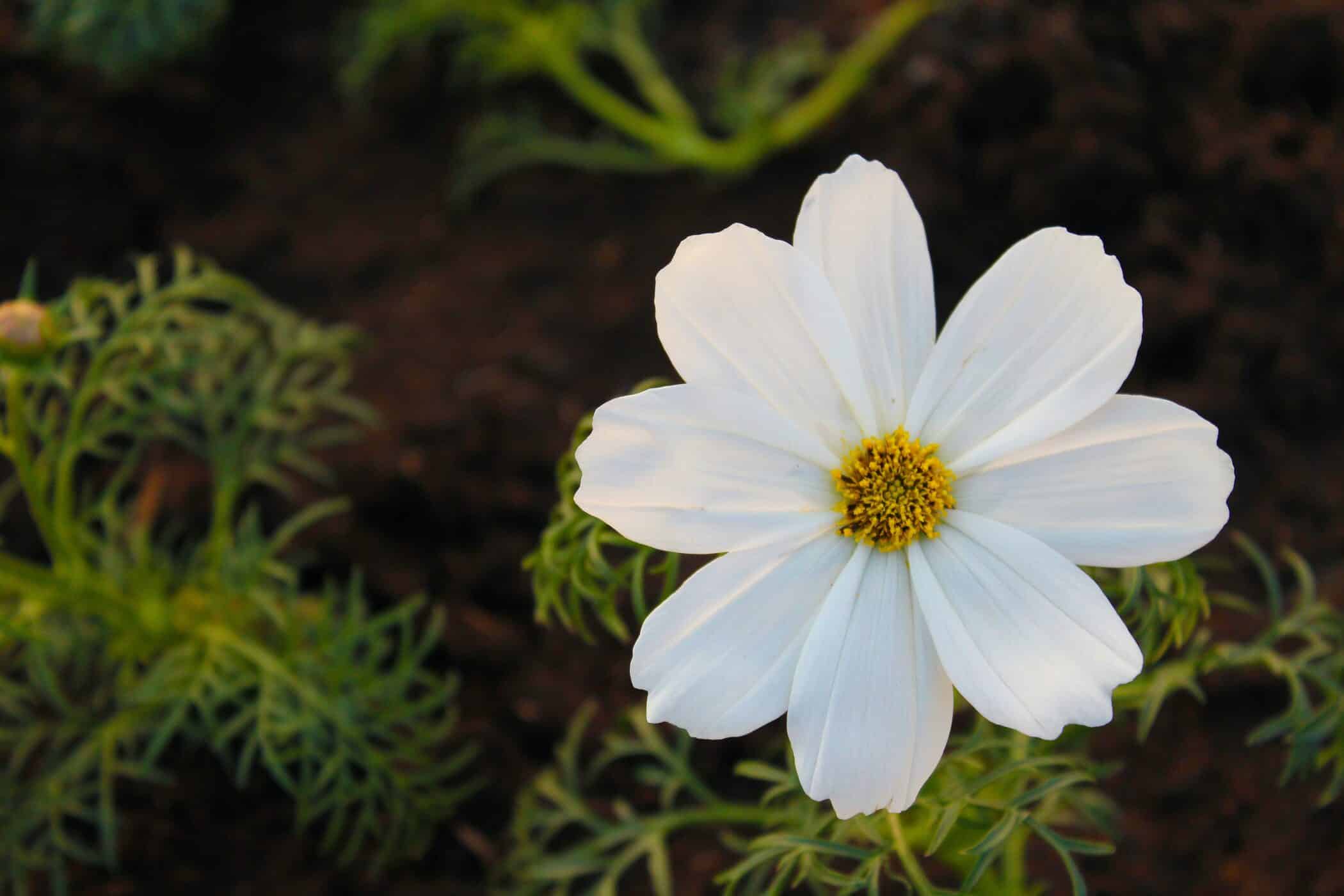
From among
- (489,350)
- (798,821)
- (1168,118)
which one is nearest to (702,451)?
(798,821)

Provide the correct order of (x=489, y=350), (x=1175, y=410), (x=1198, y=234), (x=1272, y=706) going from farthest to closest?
(x=489, y=350) → (x=1198, y=234) → (x=1272, y=706) → (x=1175, y=410)

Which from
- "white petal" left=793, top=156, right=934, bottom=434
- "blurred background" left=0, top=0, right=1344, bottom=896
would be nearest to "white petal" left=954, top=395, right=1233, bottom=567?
"white petal" left=793, top=156, right=934, bottom=434

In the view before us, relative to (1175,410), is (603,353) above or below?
above

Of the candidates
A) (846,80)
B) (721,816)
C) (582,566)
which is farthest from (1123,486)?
(846,80)

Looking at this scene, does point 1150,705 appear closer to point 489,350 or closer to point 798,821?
point 798,821

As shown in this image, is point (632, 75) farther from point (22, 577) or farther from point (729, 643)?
point (729, 643)

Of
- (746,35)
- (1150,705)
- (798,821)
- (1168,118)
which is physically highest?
(746,35)

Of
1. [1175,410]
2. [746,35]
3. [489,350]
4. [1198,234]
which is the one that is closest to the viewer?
[1175,410]

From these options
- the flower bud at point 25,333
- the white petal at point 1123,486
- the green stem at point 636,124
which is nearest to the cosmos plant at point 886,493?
the white petal at point 1123,486
